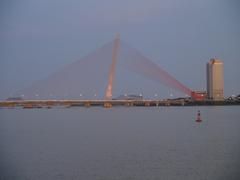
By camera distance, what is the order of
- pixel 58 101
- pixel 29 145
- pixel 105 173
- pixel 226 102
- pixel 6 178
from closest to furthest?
pixel 6 178
pixel 105 173
pixel 29 145
pixel 58 101
pixel 226 102

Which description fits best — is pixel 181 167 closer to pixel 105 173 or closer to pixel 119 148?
pixel 105 173

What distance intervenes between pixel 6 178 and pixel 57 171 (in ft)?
4.51

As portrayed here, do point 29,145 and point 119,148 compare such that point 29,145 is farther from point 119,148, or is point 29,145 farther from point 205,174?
point 205,174

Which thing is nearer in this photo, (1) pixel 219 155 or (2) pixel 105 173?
(2) pixel 105 173

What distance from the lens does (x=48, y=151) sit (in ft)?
50.9

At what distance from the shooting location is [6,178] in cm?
1079

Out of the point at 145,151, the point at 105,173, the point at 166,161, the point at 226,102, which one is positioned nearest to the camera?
the point at 105,173

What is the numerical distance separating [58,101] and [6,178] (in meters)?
39.6

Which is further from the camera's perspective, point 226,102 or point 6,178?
point 226,102

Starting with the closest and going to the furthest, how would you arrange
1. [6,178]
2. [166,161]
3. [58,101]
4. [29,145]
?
[6,178], [166,161], [29,145], [58,101]

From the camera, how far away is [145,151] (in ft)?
50.2

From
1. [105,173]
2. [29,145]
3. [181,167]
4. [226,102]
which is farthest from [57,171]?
[226,102]

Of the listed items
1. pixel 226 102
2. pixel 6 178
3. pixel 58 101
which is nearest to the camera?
pixel 6 178

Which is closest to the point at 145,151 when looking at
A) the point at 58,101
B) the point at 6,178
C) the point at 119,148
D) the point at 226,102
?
the point at 119,148
